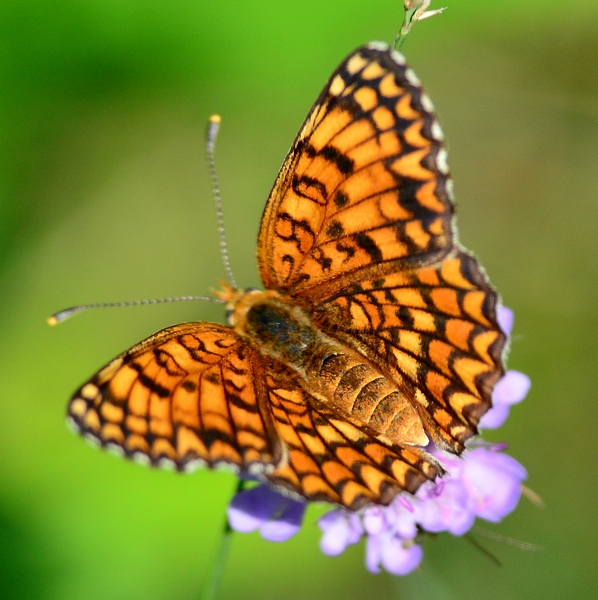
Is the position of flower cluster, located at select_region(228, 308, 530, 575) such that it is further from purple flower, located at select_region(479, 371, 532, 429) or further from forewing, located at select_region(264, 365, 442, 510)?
forewing, located at select_region(264, 365, 442, 510)

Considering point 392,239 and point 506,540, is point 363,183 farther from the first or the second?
point 506,540

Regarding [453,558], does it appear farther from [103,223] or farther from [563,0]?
[563,0]

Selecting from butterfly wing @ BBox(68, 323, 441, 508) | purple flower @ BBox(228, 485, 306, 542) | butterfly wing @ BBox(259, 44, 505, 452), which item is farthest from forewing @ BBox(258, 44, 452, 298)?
purple flower @ BBox(228, 485, 306, 542)

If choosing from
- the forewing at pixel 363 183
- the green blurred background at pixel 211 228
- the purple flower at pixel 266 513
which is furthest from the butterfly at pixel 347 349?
the green blurred background at pixel 211 228

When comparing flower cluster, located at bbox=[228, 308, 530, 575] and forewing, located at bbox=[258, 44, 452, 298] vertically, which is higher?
forewing, located at bbox=[258, 44, 452, 298]

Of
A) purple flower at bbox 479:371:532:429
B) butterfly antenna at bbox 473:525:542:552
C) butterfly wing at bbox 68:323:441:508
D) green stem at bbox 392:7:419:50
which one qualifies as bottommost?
butterfly antenna at bbox 473:525:542:552

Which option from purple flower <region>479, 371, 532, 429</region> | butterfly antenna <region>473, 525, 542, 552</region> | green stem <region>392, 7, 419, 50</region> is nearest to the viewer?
green stem <region>392, 7, 419, 50</region>

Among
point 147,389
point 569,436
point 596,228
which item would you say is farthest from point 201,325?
point 596,228
